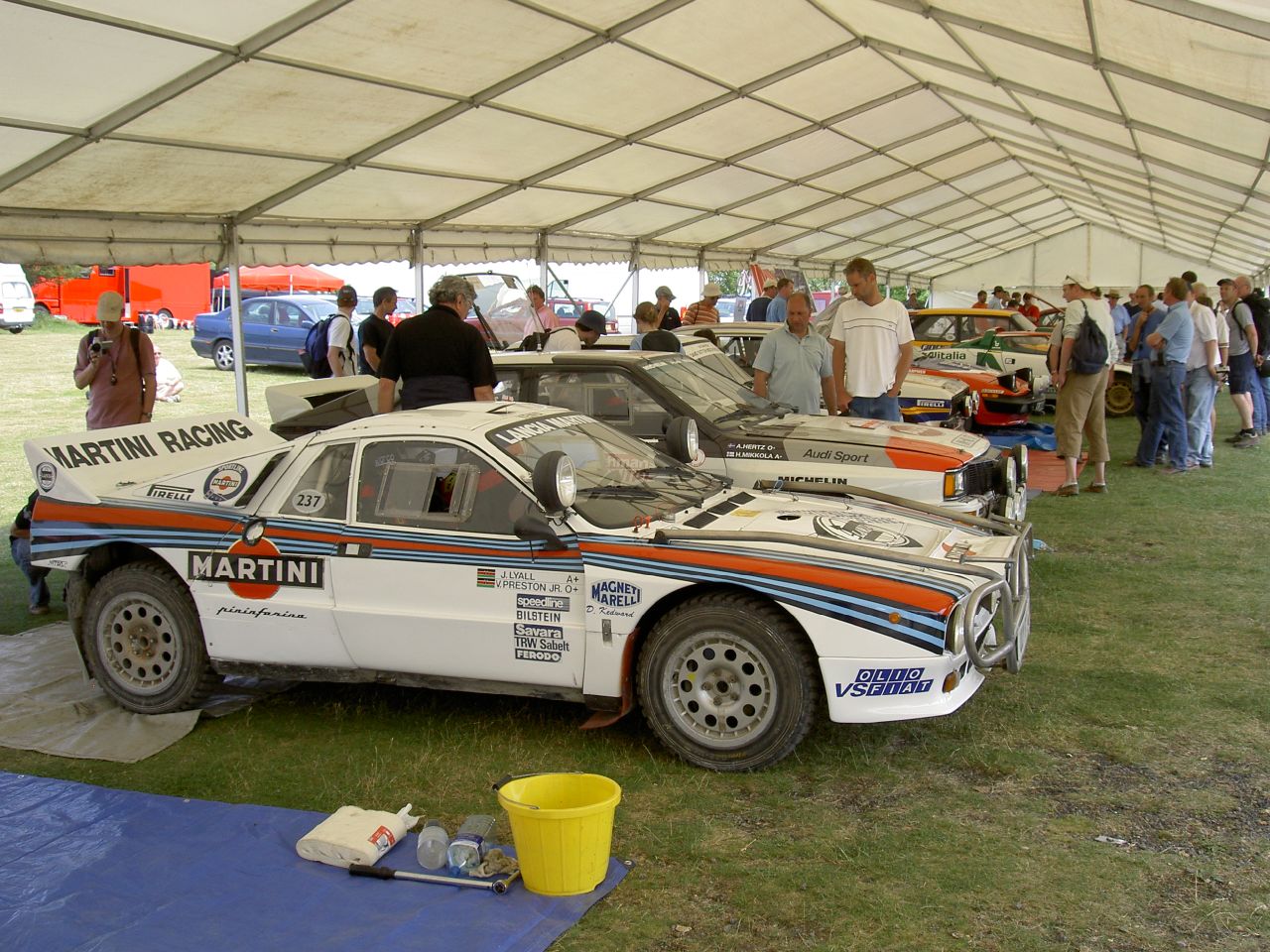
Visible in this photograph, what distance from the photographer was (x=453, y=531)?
5000mm

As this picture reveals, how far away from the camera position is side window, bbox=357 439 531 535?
499cm

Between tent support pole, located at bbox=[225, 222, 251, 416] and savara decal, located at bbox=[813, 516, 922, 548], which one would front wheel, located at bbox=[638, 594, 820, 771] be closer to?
savara decal, located at bbox=[813, 516, 922, 548]

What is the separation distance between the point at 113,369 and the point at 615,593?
523 centimetres

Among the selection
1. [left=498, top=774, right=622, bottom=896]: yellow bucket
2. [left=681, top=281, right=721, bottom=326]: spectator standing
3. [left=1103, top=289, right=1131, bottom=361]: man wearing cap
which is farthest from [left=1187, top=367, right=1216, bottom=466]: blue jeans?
[left=498, top=774, right=622, bottom=896]: yellow bucket

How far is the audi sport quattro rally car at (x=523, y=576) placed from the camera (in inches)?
177

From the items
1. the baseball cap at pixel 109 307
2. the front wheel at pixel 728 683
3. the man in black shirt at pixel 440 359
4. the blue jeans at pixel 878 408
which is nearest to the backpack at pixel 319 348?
the baseball cap at pixel 109 307

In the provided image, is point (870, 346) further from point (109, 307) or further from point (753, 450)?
point (109, 307)

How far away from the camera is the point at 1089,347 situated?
10547 mm

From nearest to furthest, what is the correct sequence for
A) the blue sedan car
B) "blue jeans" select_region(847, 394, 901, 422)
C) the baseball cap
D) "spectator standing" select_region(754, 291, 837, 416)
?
1. the baseball cap
2. "spectator standing" select_region(754, 291, 837, 416)
3. "blue jeans" select_region(847, 394, 901, 422)
4. the blue sedan car

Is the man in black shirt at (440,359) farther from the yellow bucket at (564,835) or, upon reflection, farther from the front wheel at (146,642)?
the yellow bucket at (564,835)

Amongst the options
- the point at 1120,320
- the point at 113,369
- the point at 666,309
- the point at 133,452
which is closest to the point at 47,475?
the point at 133,452

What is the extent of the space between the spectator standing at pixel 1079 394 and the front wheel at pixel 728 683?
7244mm

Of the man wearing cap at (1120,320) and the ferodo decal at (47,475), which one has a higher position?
the man wearing cap at (1120,320)

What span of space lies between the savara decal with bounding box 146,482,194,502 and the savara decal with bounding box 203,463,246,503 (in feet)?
0.33
